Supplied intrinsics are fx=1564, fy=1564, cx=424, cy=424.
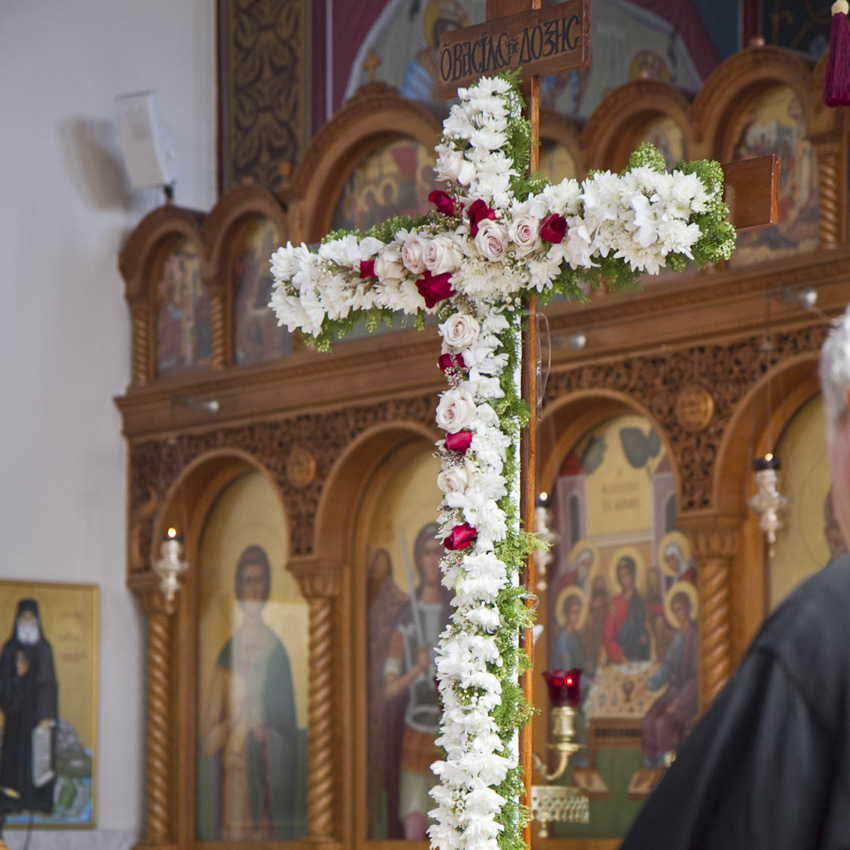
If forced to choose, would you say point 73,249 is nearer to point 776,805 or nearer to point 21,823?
point 21,823

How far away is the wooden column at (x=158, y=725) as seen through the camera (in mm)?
10016

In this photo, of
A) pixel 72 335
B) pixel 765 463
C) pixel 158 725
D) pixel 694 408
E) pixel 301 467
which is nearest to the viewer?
pixel 765 463

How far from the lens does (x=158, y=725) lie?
1012 cm

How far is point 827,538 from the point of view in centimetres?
725

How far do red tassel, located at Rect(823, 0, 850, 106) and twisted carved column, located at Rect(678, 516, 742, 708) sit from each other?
8.48 ft

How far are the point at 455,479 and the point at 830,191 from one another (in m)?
3.81

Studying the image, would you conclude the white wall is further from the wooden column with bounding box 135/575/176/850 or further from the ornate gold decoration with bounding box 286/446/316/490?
the ornate gold decoration with bounding box 286/446/316/490

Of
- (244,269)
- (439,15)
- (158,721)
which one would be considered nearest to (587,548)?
(244,269)

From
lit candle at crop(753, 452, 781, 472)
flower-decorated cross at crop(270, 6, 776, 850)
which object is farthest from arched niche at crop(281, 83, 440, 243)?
flower-decorated cross at crop(270, 6, 776, 850)

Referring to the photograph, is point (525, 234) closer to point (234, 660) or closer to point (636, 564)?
point (636, 564)

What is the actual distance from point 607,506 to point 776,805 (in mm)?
6884

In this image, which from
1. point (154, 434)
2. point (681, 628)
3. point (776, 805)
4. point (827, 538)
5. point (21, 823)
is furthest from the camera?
point (154, 434)

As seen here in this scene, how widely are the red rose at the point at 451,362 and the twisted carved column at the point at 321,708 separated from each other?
536 centimetres

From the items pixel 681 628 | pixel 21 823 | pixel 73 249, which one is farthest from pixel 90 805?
pixel 681 628
